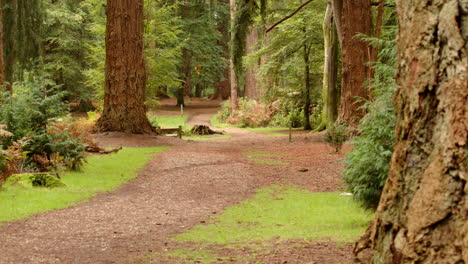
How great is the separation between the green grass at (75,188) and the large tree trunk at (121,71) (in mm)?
4789

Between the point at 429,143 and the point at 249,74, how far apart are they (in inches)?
1616

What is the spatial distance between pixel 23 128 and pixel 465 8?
34.1ft

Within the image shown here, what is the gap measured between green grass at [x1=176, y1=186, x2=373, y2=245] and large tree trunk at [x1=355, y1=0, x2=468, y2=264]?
7.87ft

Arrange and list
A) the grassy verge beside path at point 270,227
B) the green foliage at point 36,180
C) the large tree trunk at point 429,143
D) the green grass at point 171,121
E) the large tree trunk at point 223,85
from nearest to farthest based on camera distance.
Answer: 1. the large tree trunk at point 429,143
2. the grassy verge beside path at point 270,227
3. the green foliage at point 36,180
4. the green grass at point 171,121
5. the large tree trunk at point 223,85

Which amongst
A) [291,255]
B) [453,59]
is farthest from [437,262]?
[291,255]

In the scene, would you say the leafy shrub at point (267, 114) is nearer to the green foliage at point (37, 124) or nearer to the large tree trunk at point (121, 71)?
the large tree trunk at point (121, 71)

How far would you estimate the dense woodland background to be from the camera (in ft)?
24.0

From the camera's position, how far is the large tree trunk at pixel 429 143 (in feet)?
13.0

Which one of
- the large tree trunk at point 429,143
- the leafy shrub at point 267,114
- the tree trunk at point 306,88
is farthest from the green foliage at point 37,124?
the leafy shrub at point 267,114

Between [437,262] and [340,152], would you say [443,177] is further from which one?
[340,152]

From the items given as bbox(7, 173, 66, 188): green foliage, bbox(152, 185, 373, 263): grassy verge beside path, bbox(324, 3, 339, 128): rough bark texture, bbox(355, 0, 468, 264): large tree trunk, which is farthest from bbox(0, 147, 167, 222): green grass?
bbox(324, 3, 339, 128): rough bark texture

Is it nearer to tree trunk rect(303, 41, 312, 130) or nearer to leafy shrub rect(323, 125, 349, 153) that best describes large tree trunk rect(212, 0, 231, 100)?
tree trunk rect(303, 41, 312, 130)

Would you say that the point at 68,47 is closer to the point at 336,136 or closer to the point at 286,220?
→ the point at 336,136

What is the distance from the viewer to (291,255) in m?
6.03
